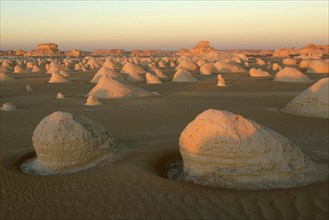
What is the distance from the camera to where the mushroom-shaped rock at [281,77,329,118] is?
41.9ft

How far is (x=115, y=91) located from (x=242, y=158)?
13.7 metres

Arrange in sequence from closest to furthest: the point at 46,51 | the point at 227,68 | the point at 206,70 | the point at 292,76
Answer: the point at 292,76 < the point at 206,70 < the point at 227,68 < the point at 46,51

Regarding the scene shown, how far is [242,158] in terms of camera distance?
6461mm

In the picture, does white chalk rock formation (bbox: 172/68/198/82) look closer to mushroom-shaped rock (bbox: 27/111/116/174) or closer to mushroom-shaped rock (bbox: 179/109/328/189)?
mushroom-shaped rock (bbox: 27/111/116/174)

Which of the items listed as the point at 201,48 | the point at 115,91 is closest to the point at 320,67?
the point at 115,91

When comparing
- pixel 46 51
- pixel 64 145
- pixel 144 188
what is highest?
pixel 64 145

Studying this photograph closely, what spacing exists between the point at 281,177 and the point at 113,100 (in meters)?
13.1

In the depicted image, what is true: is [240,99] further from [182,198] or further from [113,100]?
[182,198]

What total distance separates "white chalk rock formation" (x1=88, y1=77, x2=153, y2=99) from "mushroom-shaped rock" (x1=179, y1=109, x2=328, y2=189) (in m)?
12.7

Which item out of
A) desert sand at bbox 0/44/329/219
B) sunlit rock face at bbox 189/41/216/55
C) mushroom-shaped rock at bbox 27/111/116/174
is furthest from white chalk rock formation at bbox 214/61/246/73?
sunlit rock face at bbox 189/41/216/55

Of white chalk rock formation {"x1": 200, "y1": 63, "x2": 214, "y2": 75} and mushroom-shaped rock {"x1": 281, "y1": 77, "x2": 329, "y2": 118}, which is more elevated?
mushroom-shaped rock {"x1": 281, "y1": 77, "x2": 329, "y2": 118}

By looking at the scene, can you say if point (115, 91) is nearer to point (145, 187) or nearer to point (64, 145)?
point (64, 145)

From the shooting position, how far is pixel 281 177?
6383 millimetres

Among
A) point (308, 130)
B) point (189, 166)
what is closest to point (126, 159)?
point (189, 166)
